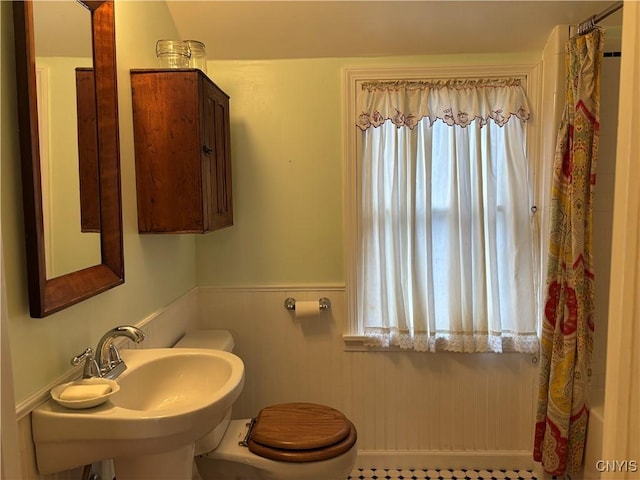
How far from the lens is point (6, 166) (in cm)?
110

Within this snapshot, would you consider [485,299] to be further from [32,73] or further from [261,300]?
[32,73]

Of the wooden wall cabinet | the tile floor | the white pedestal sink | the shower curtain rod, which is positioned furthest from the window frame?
the white pedestal sink

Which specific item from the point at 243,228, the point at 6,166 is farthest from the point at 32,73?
the point at 243,228

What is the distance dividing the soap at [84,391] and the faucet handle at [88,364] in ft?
0.27

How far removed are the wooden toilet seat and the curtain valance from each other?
1.35 meters

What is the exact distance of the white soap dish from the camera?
1.20m

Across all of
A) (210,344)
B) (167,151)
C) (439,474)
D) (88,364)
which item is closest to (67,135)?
(167,151)

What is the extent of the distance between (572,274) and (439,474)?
121 centimetres

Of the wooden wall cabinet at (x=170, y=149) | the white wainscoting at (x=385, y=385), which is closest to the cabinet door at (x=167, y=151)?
the wooden wall cabinet at (x=170, y=149)

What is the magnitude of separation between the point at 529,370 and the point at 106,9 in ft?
7.88

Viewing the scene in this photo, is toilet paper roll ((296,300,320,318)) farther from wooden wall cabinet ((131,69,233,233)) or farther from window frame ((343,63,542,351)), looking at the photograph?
wooden wall cabinet ((131,69,233,233))

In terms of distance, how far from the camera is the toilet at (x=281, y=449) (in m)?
1.84

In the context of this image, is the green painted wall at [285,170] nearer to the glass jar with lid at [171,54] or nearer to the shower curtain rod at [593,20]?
the shower curtain rod at [593,20]

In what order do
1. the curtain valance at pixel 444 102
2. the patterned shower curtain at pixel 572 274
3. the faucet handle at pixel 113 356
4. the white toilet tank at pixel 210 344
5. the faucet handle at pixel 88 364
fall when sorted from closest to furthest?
the faucet handle at pixel 88 364
the faucet handle at pixel 113 356
the white toilet tank at pixel 210 344
the patterned shower curtain at pixel 572 274
the curtain valance at pixel 444 102
